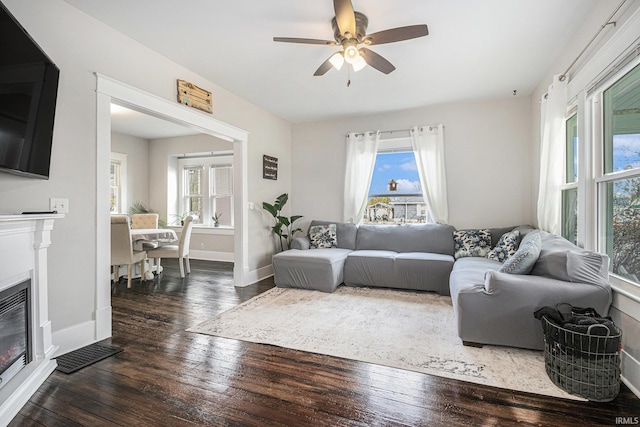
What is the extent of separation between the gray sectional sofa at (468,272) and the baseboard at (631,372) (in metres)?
0.31

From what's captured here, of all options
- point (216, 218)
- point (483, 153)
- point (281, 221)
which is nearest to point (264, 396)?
point (281, 221)

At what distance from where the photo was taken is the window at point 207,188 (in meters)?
6.57

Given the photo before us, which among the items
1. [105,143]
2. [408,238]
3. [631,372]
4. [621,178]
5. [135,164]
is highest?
[135,164]

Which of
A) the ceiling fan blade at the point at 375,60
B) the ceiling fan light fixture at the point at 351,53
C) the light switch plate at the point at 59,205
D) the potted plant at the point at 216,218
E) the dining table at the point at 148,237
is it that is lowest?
the dining table at the point at 148,237

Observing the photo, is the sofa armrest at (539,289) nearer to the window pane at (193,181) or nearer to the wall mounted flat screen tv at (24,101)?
the wall mounted flat screen tv at (24,101)

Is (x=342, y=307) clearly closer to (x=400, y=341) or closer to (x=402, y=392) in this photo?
(x=400, y=341)

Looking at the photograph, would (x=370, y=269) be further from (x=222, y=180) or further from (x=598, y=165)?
(x=222, y=180)

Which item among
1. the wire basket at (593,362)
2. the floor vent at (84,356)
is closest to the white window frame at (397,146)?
the wire basket at (593,362)

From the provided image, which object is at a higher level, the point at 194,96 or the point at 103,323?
the point at 194,96

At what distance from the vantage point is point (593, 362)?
171 cm

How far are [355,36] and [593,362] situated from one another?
8.54 ft

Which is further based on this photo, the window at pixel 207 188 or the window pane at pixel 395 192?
the window at pixel 207 188

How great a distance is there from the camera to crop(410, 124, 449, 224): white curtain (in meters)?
4.54

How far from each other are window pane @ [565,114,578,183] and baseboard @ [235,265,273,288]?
400 cm
